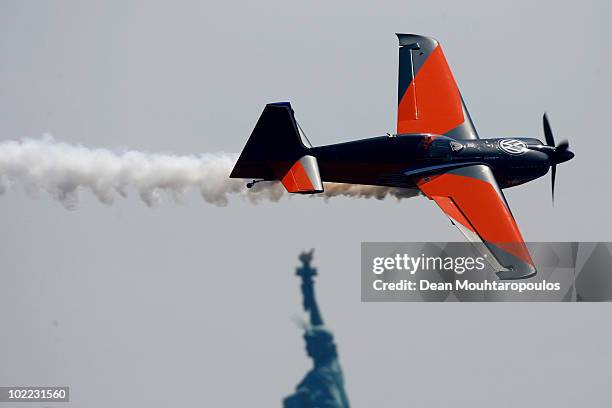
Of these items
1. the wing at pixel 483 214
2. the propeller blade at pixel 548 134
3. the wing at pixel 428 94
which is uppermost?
the wing at pixel 428 94

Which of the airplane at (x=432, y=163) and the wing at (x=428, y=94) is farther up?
the wing at (x=428, y=94)

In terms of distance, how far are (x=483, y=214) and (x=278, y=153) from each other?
6338 millimetres

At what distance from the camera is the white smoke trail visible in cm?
4516

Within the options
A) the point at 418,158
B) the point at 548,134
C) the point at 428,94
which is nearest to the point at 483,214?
the point at 418,158

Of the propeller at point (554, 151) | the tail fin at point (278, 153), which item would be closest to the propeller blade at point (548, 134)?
the propeller at point (554, 151)

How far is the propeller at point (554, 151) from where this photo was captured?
1854 inches

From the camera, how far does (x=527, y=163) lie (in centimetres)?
4650

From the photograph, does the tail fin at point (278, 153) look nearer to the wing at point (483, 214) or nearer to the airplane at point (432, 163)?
the airplane at point (432, 163)

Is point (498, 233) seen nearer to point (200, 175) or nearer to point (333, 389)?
point (333, 389)

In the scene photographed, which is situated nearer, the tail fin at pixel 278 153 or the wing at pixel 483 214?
the wing at pixel 483 214

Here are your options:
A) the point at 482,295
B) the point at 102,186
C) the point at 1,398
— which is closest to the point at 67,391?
the point at 1,398

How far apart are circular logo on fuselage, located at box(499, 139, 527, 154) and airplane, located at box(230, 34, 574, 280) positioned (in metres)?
0.03

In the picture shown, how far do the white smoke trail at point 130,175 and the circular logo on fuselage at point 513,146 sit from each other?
3403 millimetres

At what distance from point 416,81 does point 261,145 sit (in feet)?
23.0
